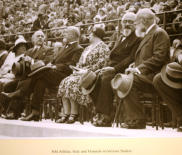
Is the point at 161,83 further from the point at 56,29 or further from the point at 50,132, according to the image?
the point at 56,29

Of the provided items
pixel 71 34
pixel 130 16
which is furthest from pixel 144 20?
pixel 71 34

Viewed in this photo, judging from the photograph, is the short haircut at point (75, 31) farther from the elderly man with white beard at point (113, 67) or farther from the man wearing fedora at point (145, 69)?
the man wearing fedora at point (145, 69)

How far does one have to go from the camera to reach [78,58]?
18.1 ft

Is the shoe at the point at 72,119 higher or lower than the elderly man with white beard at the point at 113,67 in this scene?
lower

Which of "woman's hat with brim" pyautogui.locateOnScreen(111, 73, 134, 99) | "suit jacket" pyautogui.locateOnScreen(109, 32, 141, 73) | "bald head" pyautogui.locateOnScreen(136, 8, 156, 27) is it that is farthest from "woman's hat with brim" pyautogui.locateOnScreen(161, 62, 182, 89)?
"bald head" pyautogui.locateOnScreen(136, 8, 156, 27)

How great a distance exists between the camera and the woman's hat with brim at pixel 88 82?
514 centimetres

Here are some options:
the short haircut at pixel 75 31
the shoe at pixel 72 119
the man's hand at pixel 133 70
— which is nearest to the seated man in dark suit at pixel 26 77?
the short haircut at pixel 75 31

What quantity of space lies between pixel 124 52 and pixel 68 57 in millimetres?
1027

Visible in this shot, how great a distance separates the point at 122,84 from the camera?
4.85 metres

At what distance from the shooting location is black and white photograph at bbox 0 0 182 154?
4.70 meters

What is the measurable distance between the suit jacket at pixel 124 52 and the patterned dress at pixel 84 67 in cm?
13

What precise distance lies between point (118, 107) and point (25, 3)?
8.55 feet

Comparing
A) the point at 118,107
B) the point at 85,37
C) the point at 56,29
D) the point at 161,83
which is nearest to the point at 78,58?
the point at 85,37

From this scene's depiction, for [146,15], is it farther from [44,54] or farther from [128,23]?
[44,54]
